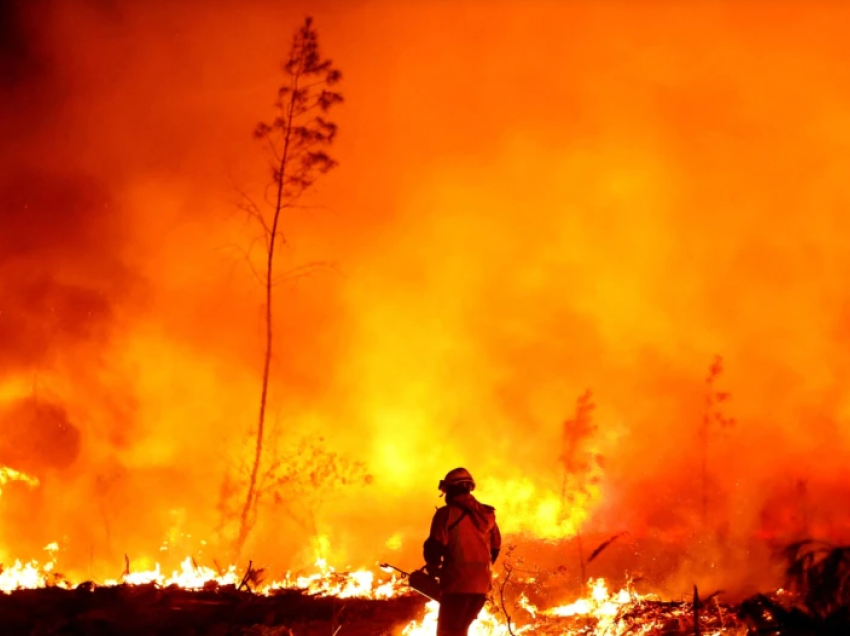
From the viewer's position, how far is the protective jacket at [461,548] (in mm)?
6336

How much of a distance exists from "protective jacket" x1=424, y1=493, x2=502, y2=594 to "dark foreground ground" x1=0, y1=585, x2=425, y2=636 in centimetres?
212

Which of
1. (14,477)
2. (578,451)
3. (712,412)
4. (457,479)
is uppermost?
(712,412)

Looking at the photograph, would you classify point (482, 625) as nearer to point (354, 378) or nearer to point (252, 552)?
point (252, 552)

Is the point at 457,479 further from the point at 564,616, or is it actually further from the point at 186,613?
the point at 186,613

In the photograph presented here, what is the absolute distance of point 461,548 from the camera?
6.34 meters

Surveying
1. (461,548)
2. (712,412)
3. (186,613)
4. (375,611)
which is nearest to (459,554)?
(461,548)

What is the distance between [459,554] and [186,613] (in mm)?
3723

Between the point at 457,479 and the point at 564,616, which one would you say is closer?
the point at 457,479

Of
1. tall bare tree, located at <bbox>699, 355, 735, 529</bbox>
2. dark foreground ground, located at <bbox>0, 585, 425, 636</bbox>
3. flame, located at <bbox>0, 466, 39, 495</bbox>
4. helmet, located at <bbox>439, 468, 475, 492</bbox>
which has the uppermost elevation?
tall bare tree, located at <bbox>699, 355, 735, 529</bbox>

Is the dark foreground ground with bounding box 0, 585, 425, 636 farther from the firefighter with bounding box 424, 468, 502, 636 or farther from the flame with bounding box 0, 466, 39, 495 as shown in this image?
the flame with bounding box 0, 466, 39, 495

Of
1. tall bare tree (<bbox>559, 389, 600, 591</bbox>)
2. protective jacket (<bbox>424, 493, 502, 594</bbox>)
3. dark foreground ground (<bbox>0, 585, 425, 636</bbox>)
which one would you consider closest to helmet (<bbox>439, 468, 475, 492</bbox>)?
protective jacket (<bbox>424, 493, 502, 594</bbox>)

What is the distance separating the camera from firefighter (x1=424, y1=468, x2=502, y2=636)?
20.8 feet

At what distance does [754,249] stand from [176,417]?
1680cm

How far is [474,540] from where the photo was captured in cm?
638
